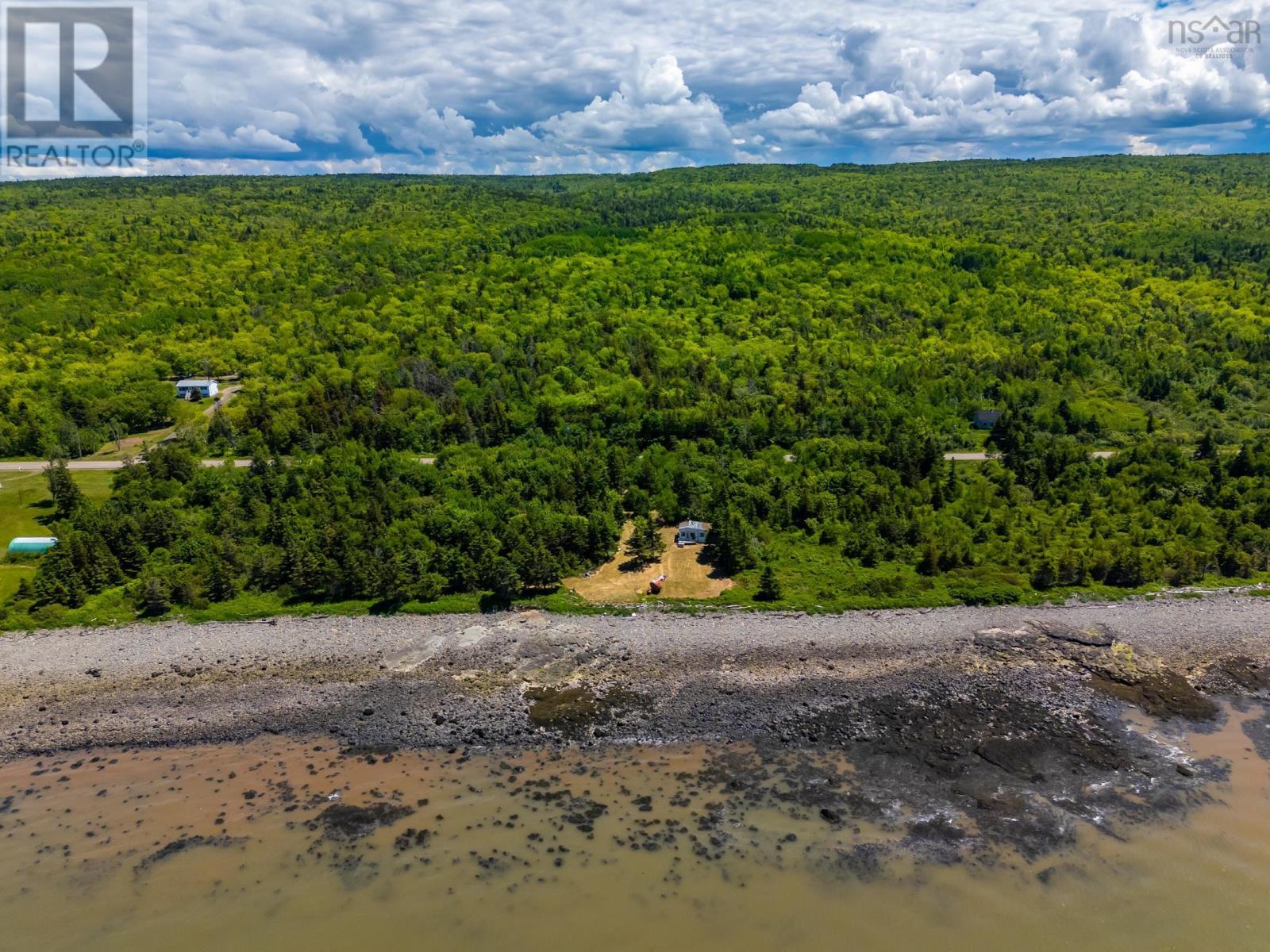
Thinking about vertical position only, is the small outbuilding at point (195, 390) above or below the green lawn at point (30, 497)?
above

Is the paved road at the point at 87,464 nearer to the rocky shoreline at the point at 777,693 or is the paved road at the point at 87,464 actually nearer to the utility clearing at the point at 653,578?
the utility clearing at the point at 653,578

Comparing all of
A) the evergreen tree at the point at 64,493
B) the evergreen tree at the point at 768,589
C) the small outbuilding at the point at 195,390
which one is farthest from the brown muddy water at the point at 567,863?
the small outbuilding at the point at 195,390

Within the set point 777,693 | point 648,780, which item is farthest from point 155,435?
point 777,693

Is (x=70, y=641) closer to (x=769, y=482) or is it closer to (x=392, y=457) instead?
(x=392, y=457)

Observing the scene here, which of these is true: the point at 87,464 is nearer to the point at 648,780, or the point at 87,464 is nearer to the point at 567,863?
the point at 648,780

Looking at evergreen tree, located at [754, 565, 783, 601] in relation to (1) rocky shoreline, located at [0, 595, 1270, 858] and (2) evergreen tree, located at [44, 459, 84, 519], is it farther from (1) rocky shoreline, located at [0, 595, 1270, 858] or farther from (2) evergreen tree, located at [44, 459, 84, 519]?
(2) evergreen tree, located at [44, 459, 84, 519]

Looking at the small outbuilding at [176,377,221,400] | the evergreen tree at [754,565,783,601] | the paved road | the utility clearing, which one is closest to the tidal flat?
the evergreen tree at [754,565,783,601]
